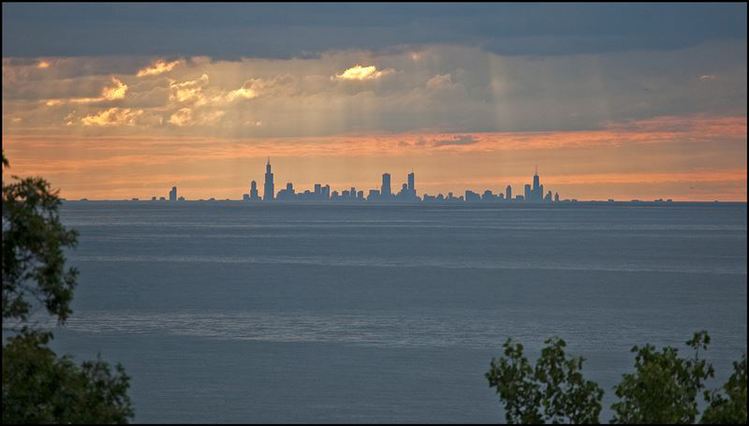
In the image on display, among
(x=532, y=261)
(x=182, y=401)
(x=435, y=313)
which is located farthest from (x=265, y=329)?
(x=532, y=261)

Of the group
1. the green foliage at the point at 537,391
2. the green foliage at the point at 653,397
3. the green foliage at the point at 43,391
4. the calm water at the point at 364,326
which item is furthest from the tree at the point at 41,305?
the calm water at the point at 364,326

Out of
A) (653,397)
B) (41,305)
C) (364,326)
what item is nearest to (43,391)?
(41,305)

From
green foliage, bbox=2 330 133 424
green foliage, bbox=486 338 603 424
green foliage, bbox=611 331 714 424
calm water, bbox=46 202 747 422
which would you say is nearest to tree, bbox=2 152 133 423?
green foliage, bbox=2 330 133 424

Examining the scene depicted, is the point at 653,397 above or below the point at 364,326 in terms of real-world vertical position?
above

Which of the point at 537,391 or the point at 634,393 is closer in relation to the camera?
the point at 634,393

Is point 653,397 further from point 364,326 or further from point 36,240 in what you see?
point 364,326

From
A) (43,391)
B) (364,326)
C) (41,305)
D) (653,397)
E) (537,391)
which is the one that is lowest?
(364,326)

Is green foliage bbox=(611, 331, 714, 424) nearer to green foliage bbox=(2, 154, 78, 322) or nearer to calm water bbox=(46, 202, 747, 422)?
green foliage bbox=(2, 154, 78, 322)

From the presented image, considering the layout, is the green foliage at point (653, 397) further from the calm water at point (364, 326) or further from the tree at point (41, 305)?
the calm water at point (364, 326)
